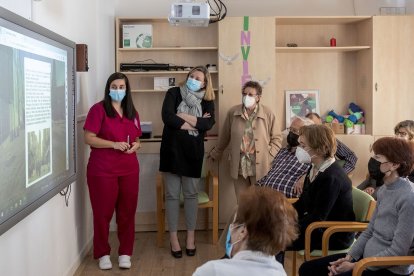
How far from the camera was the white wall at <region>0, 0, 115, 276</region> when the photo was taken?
2625 mm

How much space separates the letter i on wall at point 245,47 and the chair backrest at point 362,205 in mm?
1968

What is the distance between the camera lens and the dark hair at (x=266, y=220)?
170cm

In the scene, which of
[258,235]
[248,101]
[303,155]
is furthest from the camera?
[248,101]

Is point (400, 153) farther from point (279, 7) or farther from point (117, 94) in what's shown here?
point (279, 7)

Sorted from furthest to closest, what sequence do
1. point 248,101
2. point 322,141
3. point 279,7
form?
point 279,7 < point 248,101 < point 322,141

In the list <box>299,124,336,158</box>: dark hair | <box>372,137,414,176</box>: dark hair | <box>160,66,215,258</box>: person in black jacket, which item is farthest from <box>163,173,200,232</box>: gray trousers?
<box>372,137,414,176</box>: dark hair

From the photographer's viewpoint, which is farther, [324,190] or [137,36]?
[137,36]

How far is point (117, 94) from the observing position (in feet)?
12.2

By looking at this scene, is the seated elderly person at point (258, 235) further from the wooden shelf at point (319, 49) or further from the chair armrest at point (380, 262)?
the wooden shelf at point (319, 49)

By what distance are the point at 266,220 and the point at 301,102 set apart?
3.58 m

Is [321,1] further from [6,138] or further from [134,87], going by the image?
[6,138]

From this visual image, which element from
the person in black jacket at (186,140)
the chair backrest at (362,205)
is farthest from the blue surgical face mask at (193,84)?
the chair backrest at (362,205)

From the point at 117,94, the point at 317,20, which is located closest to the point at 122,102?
the point at 117,94

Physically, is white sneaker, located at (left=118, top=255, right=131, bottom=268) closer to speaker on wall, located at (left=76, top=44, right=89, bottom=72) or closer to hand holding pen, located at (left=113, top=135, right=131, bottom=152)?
hand holding pen, located at (left=113, top=135, right=131, bottom=152)
